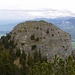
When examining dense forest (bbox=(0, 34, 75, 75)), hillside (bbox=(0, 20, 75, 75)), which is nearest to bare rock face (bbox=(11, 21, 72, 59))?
hillside (bbox=(0, 20, 75, 75))

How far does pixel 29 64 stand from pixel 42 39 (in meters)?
28.6

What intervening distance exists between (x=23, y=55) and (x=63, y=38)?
35948mm

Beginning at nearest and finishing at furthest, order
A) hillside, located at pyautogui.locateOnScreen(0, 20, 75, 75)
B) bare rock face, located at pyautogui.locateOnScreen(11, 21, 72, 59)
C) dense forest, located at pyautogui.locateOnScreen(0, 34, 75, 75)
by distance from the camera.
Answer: dense forest, located at pyautogui.locateOnScreen(0, 34, 75, 75)
hillside, located at pyautogui.locateOnScreen(0, 20, 75, 75)
bare rock face, located at pyautogui.locateOnScreen(11, 21, 72, 59)

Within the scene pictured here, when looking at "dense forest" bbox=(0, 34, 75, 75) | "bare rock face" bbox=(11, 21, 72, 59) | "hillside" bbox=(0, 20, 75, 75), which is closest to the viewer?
"dense forest" bbox=(0, 34, 75, 75)

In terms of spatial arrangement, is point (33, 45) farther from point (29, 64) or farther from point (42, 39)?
point (29, 64)

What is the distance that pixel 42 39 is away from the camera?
131 metres

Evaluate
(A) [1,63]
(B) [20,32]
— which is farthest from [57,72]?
(B) [20,32]

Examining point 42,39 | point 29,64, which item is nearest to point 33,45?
point 42,39

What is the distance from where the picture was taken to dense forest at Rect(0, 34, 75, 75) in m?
55.9

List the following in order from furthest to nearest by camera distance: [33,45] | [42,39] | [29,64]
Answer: [42,39]
[33,45]
[29,64]

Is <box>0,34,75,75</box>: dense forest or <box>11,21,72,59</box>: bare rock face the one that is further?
<box>11,21,72,59</box>: bare rock face

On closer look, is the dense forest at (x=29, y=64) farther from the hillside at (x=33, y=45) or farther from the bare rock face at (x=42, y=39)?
the bare rock face at (x=42, y=39)

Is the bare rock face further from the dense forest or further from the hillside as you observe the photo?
the dense forest

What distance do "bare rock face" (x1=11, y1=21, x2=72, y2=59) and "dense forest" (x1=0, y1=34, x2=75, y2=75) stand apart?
4.60 metres
